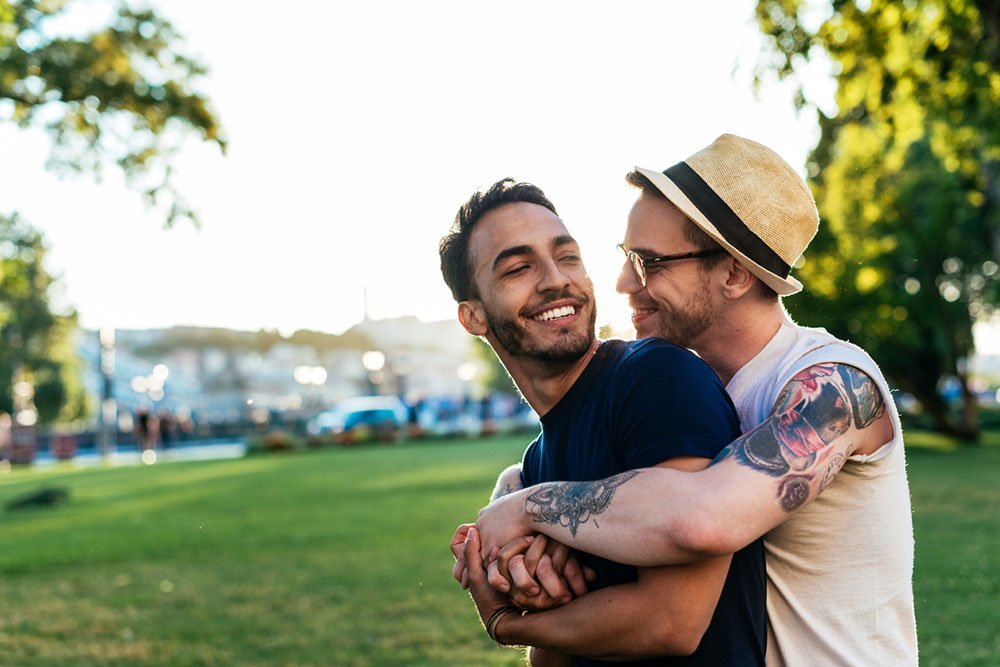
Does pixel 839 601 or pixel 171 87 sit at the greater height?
pixel 171 87

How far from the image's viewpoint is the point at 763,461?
100 inches

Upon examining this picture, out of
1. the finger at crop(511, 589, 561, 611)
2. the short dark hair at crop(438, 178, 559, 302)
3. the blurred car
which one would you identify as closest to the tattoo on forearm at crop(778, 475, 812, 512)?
the finger at crop(511, 589, 561, 611)

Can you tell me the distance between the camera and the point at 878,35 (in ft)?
38.9

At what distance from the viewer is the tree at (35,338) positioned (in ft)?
203

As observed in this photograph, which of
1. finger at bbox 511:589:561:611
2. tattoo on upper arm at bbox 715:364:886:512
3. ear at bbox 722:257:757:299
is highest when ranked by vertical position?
ear at bbox 722:257:757:299

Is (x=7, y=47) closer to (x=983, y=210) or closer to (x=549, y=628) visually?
(x=549, y=628)

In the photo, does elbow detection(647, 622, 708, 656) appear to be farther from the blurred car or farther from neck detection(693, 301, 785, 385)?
the blurred car

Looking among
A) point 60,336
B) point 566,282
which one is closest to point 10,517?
Answer: point 566,282

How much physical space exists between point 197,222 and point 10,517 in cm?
687

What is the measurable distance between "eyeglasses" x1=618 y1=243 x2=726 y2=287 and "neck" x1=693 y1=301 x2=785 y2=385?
7.0 inches

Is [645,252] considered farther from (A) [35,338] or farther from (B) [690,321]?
(A) [35,338]

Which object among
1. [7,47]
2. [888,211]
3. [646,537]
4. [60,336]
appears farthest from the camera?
[60,336]

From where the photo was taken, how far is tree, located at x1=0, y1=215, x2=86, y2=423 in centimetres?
6197

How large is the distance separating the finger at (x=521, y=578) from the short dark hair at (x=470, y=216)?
1.00m
